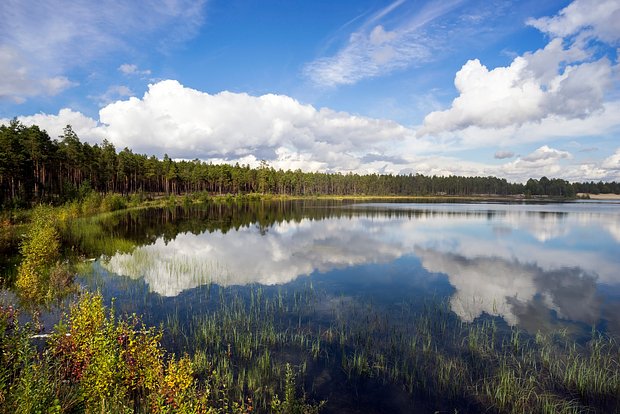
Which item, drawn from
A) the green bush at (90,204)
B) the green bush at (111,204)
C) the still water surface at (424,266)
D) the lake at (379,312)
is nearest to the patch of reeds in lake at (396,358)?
the lake at (379,312)

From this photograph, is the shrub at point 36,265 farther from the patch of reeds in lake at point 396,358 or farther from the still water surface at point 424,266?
the patch of reeds in lake at point 396,358

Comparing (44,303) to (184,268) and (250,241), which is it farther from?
(250,241)

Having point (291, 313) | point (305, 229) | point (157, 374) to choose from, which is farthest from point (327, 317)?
point (305, 229)

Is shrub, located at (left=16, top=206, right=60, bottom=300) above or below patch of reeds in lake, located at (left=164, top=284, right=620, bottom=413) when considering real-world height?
above

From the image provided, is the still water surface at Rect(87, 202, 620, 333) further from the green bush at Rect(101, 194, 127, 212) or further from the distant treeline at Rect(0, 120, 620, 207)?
the distant treeline at Rect(0, 120, 620, 207)

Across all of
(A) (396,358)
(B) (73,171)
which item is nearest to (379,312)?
(A) (396,358)

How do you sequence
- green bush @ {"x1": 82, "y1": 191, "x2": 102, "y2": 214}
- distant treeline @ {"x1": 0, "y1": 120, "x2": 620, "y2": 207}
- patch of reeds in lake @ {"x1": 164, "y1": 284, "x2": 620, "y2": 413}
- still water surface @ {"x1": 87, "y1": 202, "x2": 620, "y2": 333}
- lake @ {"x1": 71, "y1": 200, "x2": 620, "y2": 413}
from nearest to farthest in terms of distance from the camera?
patch of reeds in lake @ {"x1": 164, "y1": 284, "x2": 620, "y2": 413} → lake @ {"x1": 71, "y1": 200, "x2": 620, "y2": 413} → still water surface @ {"x1": 87, "y1": 202, "x2": 620, "y2": 333} → green bush @ {"x1": 82, "y1": 191, "x2": 102, "y2": 214} → distant treeline @ {"x1": 0, "y1": 120, "x2": 620, "y2": 207}

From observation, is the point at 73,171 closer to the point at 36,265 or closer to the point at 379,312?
the point at 36,265

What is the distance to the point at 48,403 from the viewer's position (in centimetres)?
741

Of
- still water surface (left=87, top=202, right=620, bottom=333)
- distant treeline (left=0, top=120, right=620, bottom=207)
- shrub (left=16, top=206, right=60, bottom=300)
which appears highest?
distant treeline (left=0, top=120, right=620, bottom=207)

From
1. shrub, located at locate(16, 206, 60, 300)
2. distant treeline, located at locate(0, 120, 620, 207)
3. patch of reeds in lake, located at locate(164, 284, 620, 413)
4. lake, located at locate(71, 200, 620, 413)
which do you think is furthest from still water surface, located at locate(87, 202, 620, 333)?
distant treeline, located at locate(0, 120, 620, 207)

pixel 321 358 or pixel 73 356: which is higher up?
pixel 73 356

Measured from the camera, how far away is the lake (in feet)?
39.2

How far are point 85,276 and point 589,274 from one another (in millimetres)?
41255
